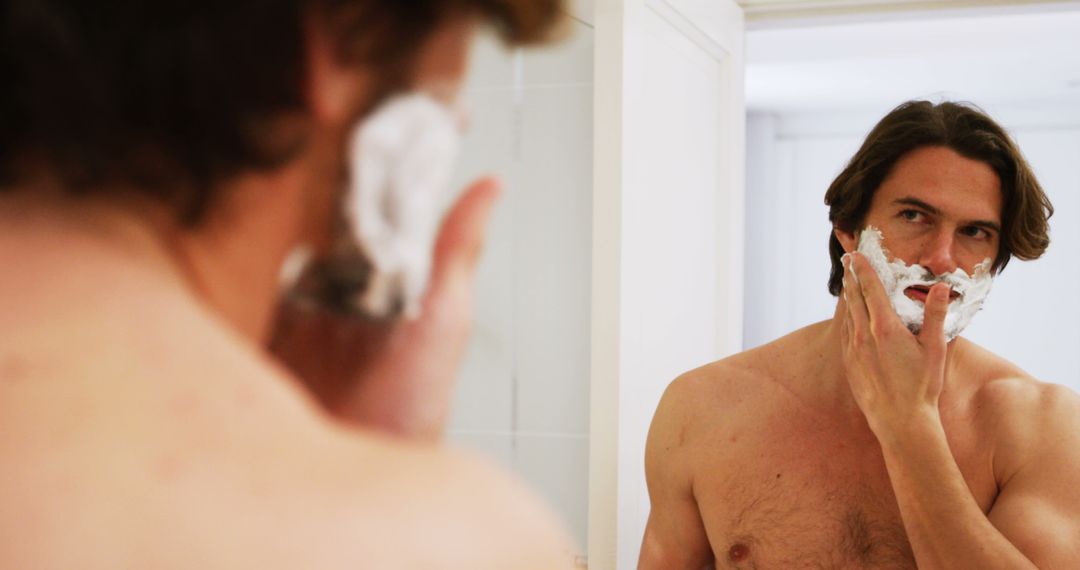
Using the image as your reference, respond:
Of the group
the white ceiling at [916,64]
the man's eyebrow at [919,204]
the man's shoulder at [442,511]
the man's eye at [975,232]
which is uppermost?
the white ceiling at [916,64]

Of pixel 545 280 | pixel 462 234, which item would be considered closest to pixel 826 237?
pixel 545 280

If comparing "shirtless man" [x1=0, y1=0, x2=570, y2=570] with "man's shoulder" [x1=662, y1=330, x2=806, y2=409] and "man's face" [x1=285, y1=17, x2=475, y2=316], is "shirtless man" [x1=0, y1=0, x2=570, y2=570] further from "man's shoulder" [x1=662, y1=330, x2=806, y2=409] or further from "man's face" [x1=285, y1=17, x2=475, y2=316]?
"man's shoulder" [x1=662, y1=330, x2=806, y2=409]

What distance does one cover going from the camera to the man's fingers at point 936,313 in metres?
1.26

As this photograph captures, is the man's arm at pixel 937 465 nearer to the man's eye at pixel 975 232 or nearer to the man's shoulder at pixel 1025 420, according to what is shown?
the man's shoulder at pixel 1025 420

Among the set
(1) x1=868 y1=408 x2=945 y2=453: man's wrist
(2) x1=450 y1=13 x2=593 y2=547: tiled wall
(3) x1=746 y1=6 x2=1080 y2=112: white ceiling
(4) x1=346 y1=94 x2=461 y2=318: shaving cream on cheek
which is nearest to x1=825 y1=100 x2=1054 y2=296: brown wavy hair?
(1) x1=868 y1=408 x2=945 y2=453: man's wrist

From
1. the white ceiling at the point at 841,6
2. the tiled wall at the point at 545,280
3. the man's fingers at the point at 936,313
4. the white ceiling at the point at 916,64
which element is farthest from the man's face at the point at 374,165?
the white ceiling at the point at 916,64

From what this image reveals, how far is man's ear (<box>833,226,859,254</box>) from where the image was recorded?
4.61ft

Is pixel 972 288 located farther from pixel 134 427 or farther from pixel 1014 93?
pixel 1014 93

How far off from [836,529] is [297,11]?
4.20 feet

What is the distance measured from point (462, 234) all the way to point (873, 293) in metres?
1.11

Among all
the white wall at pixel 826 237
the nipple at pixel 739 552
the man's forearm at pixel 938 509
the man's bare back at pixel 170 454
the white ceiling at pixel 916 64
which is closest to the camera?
the man's bare back at pixel 170 454

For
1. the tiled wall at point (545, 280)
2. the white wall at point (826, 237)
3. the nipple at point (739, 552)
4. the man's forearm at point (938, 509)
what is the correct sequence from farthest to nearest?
the white wall at point (826, 237), the nipple at point (739, 552), the man's forearm at point (938, 509), the tiled wall at point (545, 280)

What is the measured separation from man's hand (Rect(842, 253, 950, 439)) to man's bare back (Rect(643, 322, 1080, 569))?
0.40 ft

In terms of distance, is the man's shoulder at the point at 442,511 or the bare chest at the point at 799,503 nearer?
the man's shoulder at the point at 442,511
